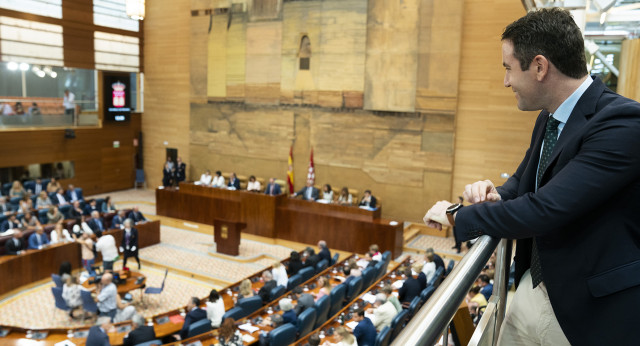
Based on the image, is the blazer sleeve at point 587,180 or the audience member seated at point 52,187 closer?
the blazer sleeve at point 587,180

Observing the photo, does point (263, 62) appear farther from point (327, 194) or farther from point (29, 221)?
point (29, 221)

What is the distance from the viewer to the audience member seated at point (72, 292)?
8805mm

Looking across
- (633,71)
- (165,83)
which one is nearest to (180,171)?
(165,83)

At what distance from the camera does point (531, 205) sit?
1229mm

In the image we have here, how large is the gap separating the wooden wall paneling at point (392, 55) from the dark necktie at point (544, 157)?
13415mm

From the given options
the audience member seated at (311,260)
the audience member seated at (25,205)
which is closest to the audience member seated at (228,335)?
the audience member seated at (311,260)

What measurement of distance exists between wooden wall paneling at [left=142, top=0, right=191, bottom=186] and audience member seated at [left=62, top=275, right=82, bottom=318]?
1051 centimetres

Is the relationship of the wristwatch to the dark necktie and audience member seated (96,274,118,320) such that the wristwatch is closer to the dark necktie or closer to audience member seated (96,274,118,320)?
the dark necktie

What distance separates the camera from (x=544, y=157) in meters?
1.45

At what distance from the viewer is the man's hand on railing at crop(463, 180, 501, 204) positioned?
1649 millimetres

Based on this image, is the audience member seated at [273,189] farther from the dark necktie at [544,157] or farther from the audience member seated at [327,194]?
the dark necktie at [544,157]

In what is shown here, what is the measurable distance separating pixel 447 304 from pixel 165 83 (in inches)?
794

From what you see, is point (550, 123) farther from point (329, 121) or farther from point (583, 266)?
point (329, 121)

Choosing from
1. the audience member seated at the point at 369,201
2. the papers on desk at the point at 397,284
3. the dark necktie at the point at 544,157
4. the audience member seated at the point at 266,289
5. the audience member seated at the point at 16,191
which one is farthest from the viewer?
the audience member seated at the point at 16,191
